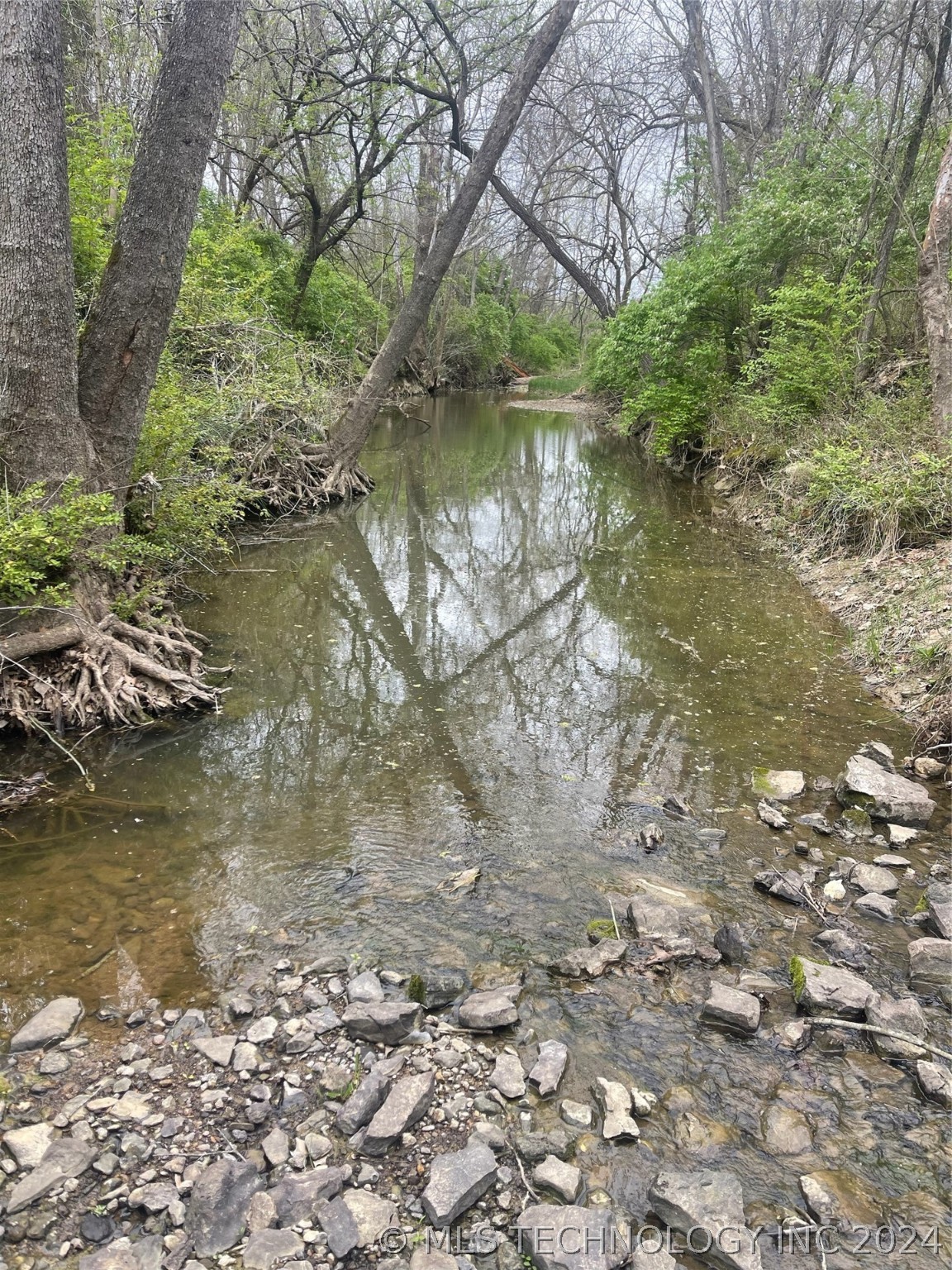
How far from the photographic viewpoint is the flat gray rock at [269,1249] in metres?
1.78

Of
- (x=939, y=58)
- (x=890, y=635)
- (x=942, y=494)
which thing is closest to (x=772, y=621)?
(x=890, y=635)

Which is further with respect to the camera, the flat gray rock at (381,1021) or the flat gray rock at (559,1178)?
the flat gray rock at (381,1021)

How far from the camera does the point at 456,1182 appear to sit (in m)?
1.96

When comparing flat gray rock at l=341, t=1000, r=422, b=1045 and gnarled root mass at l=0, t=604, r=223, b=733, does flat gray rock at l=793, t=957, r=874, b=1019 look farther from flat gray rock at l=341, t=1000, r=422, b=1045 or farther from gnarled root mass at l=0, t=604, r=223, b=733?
gnarled root mass at l=0, t=604, r=223, b=733

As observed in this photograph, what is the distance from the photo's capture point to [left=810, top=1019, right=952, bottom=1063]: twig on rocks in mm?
2434

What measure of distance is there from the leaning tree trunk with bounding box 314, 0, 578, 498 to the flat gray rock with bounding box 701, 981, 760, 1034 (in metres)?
9.45

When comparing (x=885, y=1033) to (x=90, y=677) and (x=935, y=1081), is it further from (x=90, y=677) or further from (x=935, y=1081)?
(x=90, y=677)

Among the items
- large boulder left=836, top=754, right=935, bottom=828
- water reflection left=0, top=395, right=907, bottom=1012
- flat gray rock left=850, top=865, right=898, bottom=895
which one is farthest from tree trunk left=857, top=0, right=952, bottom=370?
flat gray rock left=850, top=865, right=898, bottom=895

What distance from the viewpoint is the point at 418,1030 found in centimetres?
252

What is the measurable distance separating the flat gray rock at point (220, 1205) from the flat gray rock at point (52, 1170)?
34 cm

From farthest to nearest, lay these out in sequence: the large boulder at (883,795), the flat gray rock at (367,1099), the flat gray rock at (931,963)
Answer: the large boulder at (883,795)
the flat gray rock at (931,963)
the flat gray rock at (367,1099)

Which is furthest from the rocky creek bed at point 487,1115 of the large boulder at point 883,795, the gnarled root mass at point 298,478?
the gnarled root mass at point 298,478

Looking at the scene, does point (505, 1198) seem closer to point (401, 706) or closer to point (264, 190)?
point (401, 706)

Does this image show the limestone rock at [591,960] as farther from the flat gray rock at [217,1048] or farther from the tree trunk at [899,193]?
the tree trunk at [899,193]
